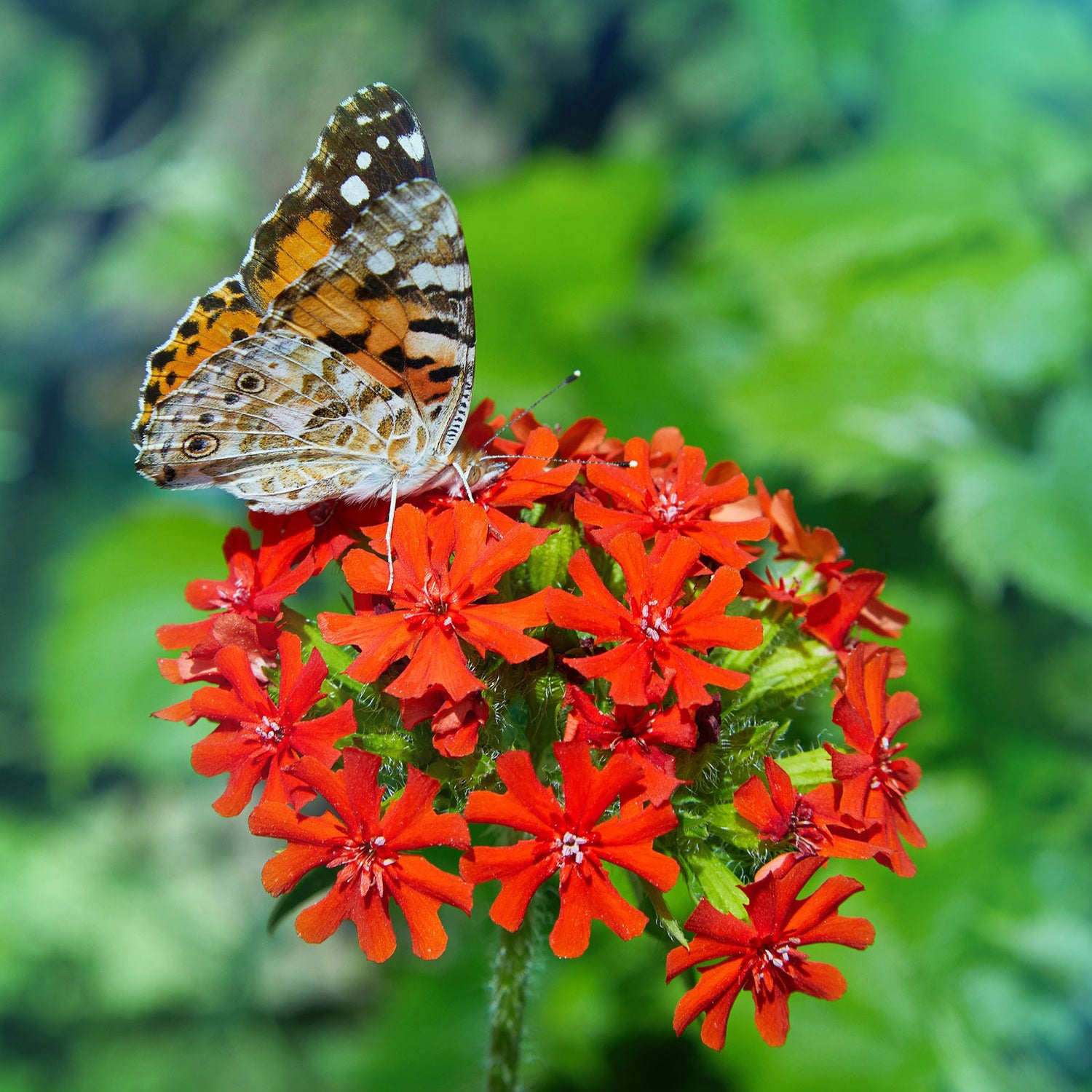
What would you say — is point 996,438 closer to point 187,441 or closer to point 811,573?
point 811,573

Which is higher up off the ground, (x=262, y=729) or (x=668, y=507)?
(x=668, y=507)

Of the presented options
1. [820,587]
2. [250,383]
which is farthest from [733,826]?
[250,383]

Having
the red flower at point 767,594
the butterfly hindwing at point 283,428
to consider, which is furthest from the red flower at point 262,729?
the red flower at point 767,594

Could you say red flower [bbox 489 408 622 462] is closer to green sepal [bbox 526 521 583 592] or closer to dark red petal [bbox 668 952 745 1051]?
green sepal [bbox 526 521 583 592]

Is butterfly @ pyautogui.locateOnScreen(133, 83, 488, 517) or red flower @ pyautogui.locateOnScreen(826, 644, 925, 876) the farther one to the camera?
butterfly @ pyautogui.locateOnScreen(133, 83, 488, 517)

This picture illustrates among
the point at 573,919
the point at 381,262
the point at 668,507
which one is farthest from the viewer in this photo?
the point at 381,262

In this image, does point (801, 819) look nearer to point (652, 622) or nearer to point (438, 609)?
point (652, 622)

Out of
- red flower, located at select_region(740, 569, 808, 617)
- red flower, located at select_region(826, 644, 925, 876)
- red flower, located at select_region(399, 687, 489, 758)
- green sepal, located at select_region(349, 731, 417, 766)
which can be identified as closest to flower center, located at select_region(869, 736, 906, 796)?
red flower, located at select_region(826, 644, 925, 876)
